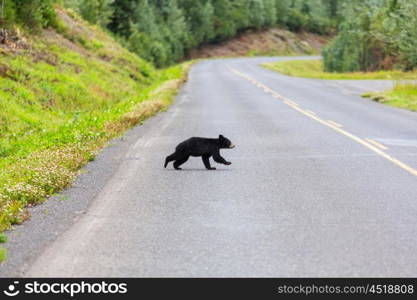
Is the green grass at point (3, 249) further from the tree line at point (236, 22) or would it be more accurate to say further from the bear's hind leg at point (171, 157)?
the tree line at point (236, 22)

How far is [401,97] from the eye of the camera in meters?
27.7

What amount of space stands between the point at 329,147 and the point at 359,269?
7913 millimetres

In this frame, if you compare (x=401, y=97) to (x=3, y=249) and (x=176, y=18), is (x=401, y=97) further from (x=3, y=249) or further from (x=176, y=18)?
(x=176, y=18)

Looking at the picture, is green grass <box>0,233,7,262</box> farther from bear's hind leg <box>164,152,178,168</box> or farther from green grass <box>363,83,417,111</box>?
green grass <box>363,83,417,111</box>

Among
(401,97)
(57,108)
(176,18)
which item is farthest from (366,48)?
(57,108)

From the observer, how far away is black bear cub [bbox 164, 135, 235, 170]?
34.9 ft

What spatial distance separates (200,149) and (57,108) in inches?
500

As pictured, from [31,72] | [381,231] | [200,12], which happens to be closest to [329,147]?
[381,231]

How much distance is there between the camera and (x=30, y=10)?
31016mm

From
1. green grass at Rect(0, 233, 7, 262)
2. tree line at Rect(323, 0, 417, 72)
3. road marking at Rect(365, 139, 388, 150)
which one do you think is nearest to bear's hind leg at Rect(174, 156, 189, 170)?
road marking at Rect(365, 139, 388, 150)

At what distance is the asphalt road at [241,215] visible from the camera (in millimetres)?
5793

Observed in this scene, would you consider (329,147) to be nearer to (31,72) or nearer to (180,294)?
(180,294)

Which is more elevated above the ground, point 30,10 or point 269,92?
point 30,10

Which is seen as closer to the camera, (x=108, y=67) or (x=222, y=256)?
(x=222, y=256)
